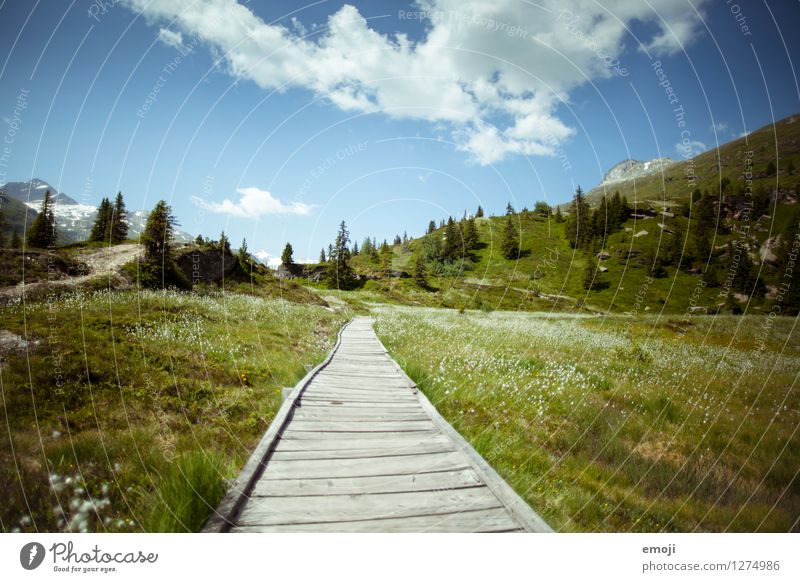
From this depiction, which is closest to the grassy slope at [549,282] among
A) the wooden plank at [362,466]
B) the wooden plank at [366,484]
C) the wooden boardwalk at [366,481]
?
the wooden boardwalk at [366,481]

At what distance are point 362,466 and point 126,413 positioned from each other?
4.01 metres

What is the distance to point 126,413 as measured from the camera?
5.51 m

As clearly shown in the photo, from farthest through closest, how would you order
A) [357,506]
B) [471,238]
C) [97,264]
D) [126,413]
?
[471,238] < [97,264] < [126,413] < [357,506]

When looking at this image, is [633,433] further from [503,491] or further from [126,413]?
[126,413]

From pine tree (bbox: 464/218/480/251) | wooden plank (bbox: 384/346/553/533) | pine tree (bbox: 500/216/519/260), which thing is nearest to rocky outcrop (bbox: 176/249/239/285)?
wooden plank (bbox: 384/346/553/533)

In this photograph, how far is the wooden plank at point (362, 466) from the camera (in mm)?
4078

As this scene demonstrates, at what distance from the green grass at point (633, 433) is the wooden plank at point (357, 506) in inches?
36.6

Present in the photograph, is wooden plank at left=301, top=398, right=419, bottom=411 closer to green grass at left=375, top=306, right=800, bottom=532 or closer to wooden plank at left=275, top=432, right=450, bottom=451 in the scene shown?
green grass at left=375, top=306, right=800, bottom=532

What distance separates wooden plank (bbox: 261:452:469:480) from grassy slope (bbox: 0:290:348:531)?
62cm

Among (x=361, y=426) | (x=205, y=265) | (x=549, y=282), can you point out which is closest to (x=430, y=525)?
(x=361, y=426)

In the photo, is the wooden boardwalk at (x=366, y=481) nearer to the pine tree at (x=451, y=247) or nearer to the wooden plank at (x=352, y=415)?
the wooden plank at (x=352, y=415)

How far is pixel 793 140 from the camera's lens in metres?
184

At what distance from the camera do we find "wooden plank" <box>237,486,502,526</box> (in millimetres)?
3447
